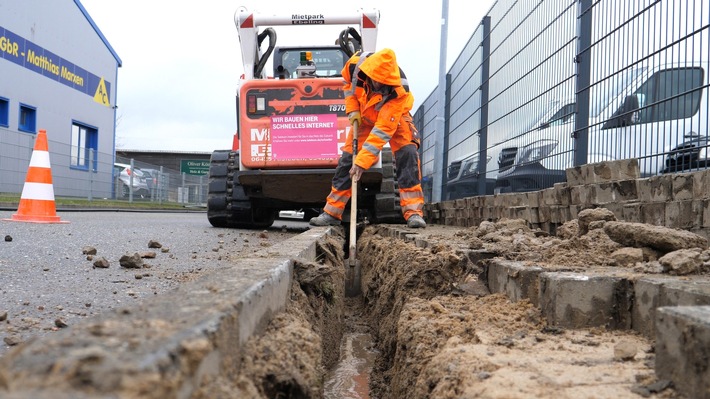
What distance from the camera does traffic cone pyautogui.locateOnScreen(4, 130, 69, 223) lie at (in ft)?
23.5

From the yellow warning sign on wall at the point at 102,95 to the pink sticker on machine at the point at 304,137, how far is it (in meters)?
15.8

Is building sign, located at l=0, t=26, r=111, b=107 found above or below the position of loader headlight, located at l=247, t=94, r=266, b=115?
A: above

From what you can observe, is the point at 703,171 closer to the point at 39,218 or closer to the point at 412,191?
the point at 412,191

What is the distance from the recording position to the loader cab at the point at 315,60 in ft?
27.6

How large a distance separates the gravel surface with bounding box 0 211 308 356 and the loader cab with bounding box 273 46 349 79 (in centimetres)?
306

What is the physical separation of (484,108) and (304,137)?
2.17m

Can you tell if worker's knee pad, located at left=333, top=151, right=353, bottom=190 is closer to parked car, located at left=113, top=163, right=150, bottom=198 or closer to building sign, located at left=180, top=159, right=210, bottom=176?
parked car, located at left=113, top=163, right=150, bottom=198

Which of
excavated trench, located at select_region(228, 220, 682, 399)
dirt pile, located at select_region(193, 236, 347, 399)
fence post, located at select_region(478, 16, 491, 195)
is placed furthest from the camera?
fence post, located at select_region(478, 16, 491, 195)

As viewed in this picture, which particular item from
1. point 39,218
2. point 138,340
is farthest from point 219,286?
point 39,218

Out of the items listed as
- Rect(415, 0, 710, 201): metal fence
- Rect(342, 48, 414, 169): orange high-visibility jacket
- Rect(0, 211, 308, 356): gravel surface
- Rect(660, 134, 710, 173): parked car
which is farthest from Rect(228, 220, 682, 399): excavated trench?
Rect(342, 48, 414, 169): orange high-visibility jacket

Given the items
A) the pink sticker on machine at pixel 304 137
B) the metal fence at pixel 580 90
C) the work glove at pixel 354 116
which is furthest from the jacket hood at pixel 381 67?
the pink sticker on machine at pixel 304 137

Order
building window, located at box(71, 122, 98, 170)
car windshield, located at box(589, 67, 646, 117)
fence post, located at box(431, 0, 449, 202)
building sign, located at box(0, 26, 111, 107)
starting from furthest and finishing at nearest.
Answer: building window, located at box(71, 122, 98, 170), building sign, located at box(0, 26, 111, 107), fence post, located at box(431, 0, 449, 202), car windshield, located at box(589, 67, 646, 117)

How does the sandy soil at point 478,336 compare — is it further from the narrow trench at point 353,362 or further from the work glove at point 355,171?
the work glove at point 355,171

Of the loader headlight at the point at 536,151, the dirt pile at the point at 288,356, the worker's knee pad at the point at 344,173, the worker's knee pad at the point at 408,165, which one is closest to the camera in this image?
the dirt pile at the point at 288,356
